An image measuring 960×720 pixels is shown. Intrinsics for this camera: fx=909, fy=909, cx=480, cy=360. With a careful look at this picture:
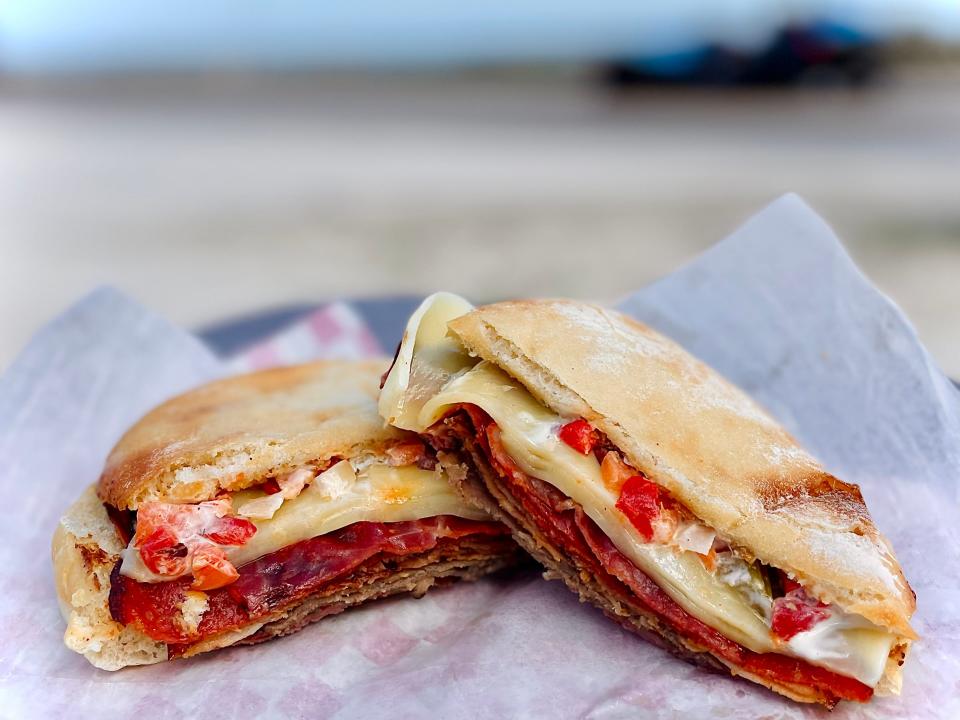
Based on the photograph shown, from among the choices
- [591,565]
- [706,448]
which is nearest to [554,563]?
[591,565]

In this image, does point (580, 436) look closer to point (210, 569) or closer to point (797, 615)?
point (797, 615)

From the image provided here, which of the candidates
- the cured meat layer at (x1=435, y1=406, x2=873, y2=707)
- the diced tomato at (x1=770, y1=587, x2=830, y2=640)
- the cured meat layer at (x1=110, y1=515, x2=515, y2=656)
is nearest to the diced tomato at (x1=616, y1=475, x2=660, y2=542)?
the cured meat layer at (x1=435, y1=406, x2=873, y2=707)

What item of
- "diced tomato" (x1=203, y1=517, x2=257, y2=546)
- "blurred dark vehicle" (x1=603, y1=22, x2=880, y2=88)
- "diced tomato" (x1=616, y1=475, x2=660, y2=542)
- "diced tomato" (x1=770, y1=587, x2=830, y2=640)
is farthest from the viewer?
"blurred dark vehicle" (x1=603, y1=22, x2=880, y2=88)

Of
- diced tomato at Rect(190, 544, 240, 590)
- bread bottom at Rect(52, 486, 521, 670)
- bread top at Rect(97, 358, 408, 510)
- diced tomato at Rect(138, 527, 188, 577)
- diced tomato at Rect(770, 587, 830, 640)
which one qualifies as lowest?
bread bottom at Rect(52, 486, 521, 670)

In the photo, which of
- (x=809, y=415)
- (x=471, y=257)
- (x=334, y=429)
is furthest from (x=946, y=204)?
(x=334, y=429)

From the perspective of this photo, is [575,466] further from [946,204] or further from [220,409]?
[946,204]

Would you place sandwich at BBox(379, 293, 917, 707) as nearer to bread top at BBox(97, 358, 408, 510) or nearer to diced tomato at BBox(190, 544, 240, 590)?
bread top at BBox(97, 358, 408, 510)
